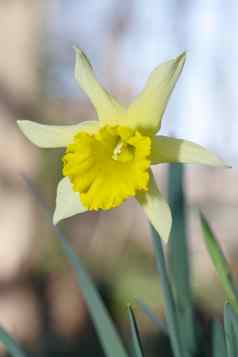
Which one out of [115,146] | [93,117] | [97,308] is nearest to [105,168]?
[115,146]

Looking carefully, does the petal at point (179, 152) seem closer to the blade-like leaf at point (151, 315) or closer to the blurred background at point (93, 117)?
the blade-like leaf at point (151, 315)

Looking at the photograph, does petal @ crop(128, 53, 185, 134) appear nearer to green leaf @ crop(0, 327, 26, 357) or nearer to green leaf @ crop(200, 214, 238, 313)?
green leaf @ crop(200, 214, 238, 313)

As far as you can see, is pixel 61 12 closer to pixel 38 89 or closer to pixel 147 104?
pixel 38 89

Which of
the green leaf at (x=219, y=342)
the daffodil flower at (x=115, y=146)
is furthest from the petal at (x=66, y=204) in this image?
the green leaf at (x=219, y=342)

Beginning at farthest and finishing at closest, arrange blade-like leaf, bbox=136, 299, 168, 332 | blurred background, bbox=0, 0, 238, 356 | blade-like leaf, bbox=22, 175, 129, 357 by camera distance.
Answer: blurred background, bbox=0, 0, 238, 356
blade-like leaf, bbox=136, 299, 168, 332
blade-like leaf, bbox=22, 175, 129, 357

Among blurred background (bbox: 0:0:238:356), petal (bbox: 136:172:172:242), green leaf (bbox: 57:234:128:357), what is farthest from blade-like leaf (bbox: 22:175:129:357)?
blurred background (bbox: 0:0:238:356)

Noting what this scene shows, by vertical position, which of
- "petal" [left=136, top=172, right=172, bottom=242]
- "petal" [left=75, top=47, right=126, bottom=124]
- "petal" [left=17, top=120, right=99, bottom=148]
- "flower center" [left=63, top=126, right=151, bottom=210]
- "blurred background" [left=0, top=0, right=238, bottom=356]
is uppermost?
"petal" [left=75, top=47, right=126, bottom=124]

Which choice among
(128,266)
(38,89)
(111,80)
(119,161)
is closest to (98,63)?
(111,80)

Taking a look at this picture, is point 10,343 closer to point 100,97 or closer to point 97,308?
point 97,308
